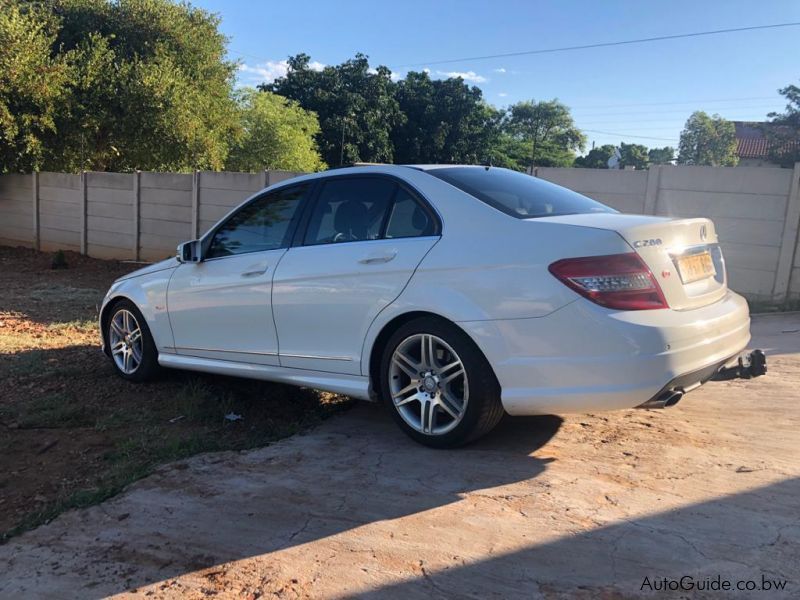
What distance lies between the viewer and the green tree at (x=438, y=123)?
151 ft

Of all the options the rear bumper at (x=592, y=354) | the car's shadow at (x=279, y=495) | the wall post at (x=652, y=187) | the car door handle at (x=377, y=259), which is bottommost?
the car's shadow at (x=279, y=495)

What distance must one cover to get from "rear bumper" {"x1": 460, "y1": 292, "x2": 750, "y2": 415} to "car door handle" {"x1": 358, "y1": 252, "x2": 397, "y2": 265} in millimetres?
651

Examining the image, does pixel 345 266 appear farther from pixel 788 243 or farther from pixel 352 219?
pixel 788 243

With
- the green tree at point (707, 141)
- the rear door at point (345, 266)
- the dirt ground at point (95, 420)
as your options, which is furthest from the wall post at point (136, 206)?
the green tree at point (707, 141)

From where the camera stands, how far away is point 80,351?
21.6 ft

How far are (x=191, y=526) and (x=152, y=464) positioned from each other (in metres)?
0.85

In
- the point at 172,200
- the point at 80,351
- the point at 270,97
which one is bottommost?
the point at 80,351

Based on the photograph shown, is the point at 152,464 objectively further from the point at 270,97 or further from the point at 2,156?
the point at 270,97

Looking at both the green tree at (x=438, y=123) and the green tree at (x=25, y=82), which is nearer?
the green tree at (x=25, y=82)

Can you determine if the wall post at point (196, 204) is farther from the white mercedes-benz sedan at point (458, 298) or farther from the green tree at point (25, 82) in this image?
the white mercedes-benz sedan at point (458, 298)

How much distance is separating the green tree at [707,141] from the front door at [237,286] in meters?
65.6

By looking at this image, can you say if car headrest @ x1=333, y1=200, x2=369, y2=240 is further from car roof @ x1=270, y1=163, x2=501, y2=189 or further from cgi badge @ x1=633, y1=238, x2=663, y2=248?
cgi badge @ x1=633, y1=238, x2=663, y2=248

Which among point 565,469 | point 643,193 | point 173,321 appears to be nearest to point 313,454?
point 565,469

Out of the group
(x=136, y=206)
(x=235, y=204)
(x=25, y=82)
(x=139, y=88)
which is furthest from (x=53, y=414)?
(x=139, y=88)
